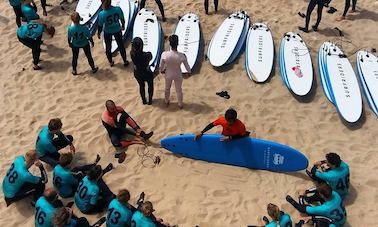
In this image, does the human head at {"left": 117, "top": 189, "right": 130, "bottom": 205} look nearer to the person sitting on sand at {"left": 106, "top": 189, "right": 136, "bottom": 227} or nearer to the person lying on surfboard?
the person sitting on sand at {"left": 106, "top": 189, "right": 136, "bottom": 227}

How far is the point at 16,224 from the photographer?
A: 23.0 feet

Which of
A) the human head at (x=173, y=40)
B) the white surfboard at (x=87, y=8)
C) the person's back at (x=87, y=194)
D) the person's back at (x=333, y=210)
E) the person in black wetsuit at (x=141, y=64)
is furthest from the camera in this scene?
the white surfboard at (x=87, y=8)

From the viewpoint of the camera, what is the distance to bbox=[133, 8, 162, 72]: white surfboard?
10.2 m

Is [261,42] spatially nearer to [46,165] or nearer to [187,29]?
[187,29]

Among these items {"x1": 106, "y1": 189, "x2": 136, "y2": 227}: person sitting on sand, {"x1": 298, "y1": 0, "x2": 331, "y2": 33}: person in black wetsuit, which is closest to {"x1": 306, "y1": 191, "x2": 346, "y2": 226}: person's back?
{"x1": 106, "y1": 189, "x2": 136, "y2": 227}: person sitting on sand

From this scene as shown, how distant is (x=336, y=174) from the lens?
22.5 ft

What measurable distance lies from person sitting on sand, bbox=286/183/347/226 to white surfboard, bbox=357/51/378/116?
9.83ft

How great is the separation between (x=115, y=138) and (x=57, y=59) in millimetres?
3419

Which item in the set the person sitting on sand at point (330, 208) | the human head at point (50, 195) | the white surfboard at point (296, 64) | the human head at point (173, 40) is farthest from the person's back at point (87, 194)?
the white surfboard at point (296, 64)

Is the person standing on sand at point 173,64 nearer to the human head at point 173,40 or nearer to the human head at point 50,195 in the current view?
the human head at point 173,40

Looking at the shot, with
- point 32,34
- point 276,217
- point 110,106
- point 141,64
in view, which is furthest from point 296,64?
point 32,34

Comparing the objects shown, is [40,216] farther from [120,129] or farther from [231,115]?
[231,115]

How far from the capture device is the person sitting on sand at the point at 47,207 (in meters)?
6.22

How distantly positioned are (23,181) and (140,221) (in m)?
2.10
